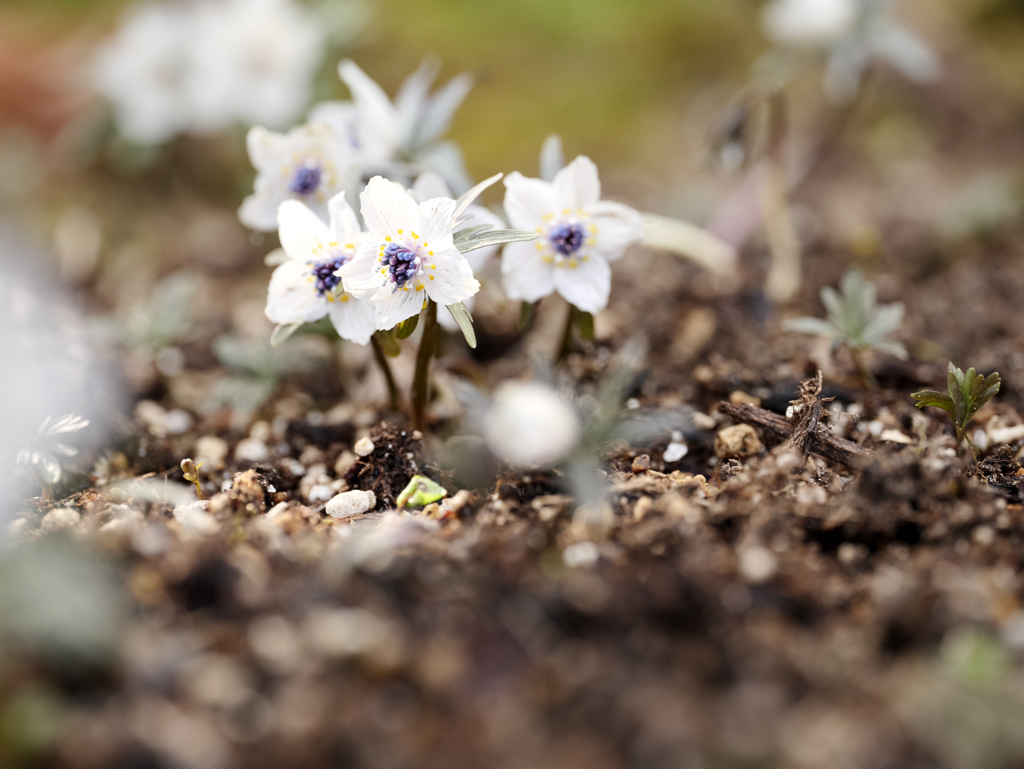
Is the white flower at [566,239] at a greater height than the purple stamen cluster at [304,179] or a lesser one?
lesser

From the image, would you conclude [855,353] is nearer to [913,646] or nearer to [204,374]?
[913,646]

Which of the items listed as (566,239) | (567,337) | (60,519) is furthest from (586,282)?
(60,519)

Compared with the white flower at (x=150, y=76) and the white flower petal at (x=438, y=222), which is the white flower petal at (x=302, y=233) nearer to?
the white flower petal at (x=438, y=222)

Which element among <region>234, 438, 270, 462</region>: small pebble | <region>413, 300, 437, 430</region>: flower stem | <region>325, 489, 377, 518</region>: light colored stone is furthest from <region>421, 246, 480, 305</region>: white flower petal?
<region>234, 438, 270, 462</region>: small pebble

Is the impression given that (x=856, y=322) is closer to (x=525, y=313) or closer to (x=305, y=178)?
(x=525, y=313)

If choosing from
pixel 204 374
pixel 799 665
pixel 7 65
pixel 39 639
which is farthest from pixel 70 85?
pixel 799 665

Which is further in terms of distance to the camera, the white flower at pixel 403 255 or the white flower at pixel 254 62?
the white flower at pixel 254 62

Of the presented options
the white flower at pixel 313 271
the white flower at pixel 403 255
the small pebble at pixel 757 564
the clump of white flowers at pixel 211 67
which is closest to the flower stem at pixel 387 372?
the white flower at pixel 313 271
